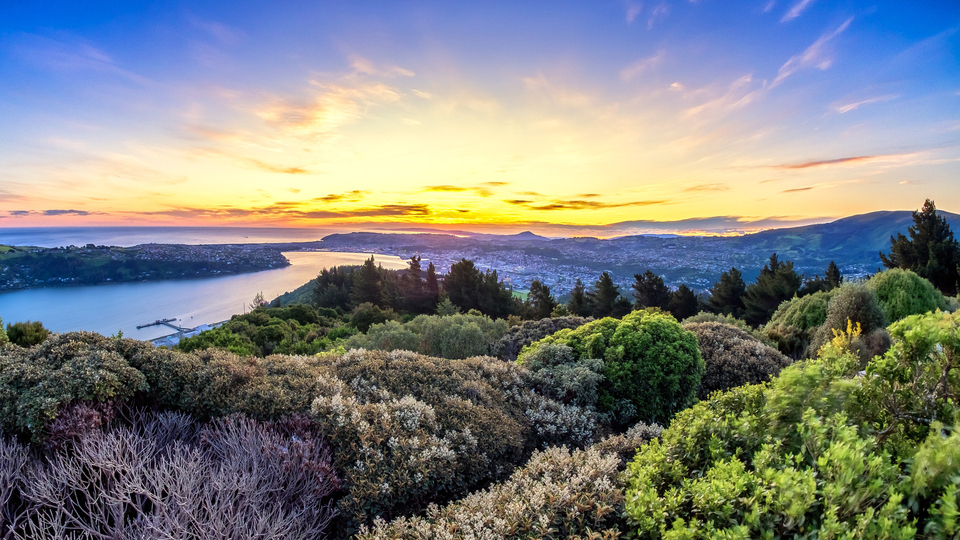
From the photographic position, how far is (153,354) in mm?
4469

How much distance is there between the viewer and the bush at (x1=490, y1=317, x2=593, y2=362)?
31.7 ft

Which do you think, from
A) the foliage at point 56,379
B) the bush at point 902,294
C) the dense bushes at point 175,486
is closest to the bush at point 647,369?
the dense bushes at point 175,486

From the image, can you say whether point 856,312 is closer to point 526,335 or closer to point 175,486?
point 526,335

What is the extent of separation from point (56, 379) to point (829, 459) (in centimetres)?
608

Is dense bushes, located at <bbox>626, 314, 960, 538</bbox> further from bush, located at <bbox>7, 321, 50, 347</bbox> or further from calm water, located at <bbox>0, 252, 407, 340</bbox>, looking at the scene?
calm water, located at <bbox>0, 252, 407, 340</bbox>

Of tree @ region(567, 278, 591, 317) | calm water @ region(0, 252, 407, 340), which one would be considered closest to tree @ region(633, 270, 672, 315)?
tree @ region(567, 278, 591, 317)

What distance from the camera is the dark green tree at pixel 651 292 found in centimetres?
2986

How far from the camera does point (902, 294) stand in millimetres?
9648

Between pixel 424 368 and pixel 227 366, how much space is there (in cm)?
240

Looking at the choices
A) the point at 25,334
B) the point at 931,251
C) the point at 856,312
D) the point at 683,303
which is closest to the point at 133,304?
the point at 25,334

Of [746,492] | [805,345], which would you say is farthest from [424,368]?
[805,345]

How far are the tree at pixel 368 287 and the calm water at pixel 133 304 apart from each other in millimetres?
8962

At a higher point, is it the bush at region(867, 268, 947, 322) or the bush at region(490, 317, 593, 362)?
the bush at region(867, 268, 947, 322)

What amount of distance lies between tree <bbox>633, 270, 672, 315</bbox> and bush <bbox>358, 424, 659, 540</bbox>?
2899 centimetres
